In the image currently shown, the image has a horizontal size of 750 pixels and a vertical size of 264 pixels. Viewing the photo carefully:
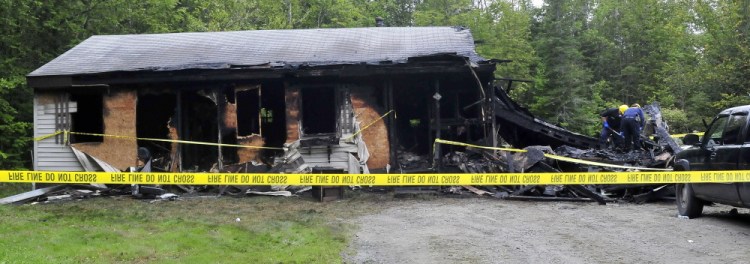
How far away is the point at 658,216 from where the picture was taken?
32.7ft

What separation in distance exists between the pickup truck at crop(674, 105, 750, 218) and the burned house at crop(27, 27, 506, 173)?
203 inches

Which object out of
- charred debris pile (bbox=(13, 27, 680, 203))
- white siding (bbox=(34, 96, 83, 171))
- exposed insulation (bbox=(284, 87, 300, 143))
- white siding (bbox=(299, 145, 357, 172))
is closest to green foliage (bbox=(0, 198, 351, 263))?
charred debris pile (bbox=(13, 27, 680, 203))

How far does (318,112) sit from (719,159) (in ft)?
37.5

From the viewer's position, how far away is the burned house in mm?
14266

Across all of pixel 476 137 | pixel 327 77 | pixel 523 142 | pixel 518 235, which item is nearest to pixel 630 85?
pixel 523 142

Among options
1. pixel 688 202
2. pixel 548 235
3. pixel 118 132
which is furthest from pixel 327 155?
pixel 688 202

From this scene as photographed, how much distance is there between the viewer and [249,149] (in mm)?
15000

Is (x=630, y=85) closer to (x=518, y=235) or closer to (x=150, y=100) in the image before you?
(x=150, y=100)

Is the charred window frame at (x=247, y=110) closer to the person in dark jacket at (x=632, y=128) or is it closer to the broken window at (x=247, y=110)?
the broken window at (x=247, y=110)

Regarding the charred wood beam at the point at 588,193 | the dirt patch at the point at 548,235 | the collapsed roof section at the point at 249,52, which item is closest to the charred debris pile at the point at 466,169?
the charred wood beam at the point at 588,193

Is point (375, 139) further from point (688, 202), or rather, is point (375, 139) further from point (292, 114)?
point (688, 202)

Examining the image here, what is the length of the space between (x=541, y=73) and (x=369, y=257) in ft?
103

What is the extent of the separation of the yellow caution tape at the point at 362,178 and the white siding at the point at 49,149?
446 centimetres

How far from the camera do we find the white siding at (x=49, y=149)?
1481 centimetres
